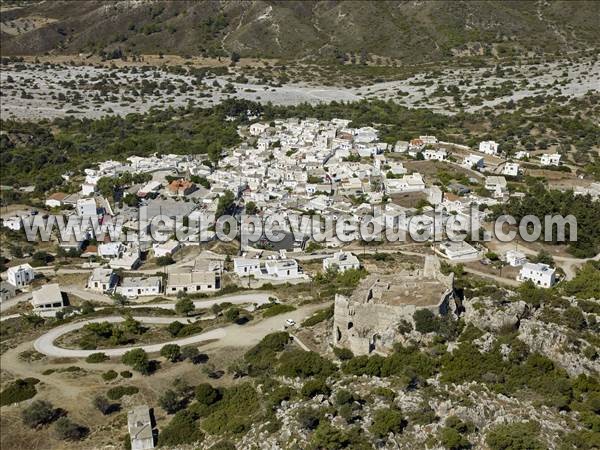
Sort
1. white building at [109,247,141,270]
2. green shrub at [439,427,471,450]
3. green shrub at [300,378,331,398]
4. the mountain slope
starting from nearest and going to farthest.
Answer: green shrub at [439,427,471,450] → green shrub at [300,378,331,398] → white building at [109,247,141,270] → the mountain slope

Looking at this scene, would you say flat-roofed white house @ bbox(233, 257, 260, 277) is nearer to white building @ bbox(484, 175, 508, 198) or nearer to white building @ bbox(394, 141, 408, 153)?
white building @ bbox(484, 175, 508, 198)

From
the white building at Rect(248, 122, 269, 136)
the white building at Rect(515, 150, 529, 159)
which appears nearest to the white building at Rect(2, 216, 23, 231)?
the white building at Rect(248, 122, 269, 136)

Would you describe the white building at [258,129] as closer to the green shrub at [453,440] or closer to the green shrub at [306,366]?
the green shrub at [306,366]

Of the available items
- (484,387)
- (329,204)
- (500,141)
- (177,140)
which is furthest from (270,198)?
(484,387)

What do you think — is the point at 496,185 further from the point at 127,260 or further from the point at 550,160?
the point at 127,260

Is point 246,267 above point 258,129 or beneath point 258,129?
beneath

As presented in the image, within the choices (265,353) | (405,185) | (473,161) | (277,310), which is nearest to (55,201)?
(405,185)
